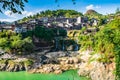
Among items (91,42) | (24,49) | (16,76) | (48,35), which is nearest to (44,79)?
(16,76)

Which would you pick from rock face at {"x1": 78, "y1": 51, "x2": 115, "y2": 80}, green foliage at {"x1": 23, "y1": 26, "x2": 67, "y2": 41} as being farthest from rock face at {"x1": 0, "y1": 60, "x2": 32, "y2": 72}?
green foliage at {"x1": 23, "y1": 26, "x2": 67, "y2": 41}

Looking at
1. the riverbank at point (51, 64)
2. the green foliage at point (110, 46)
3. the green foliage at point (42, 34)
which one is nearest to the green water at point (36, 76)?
the riverbank at point (51, 64)

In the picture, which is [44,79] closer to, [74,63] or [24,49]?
[74,63]

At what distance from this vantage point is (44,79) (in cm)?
3400

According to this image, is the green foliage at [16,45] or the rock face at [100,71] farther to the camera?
the green foliage at [16,45]

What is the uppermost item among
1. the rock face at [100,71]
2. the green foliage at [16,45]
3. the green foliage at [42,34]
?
the green foliage at [42,34]

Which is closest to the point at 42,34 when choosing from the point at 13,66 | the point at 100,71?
the point at 13,66

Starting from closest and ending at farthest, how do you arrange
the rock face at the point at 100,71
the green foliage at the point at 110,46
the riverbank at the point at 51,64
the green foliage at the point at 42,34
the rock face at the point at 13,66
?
the green foliage at the point at 110,46
the rock face at the point at 100,71
the riverbank at the point at 51,64
the rock face at the point at 13,66
the green foliage at the point at 42,34

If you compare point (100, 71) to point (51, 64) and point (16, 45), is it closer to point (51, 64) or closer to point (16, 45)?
point (51, 64)

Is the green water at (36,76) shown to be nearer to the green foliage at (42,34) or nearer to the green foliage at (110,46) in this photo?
the green foliage at (110,46)

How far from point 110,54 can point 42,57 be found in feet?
64.3

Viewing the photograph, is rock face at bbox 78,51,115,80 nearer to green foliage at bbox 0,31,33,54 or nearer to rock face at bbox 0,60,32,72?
rock face at bbox 0,60,32,72

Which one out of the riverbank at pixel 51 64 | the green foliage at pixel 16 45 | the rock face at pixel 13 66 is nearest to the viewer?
the riverbank at pixel 51 64

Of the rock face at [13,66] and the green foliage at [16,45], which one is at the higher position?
the green foliage at [16,45]
